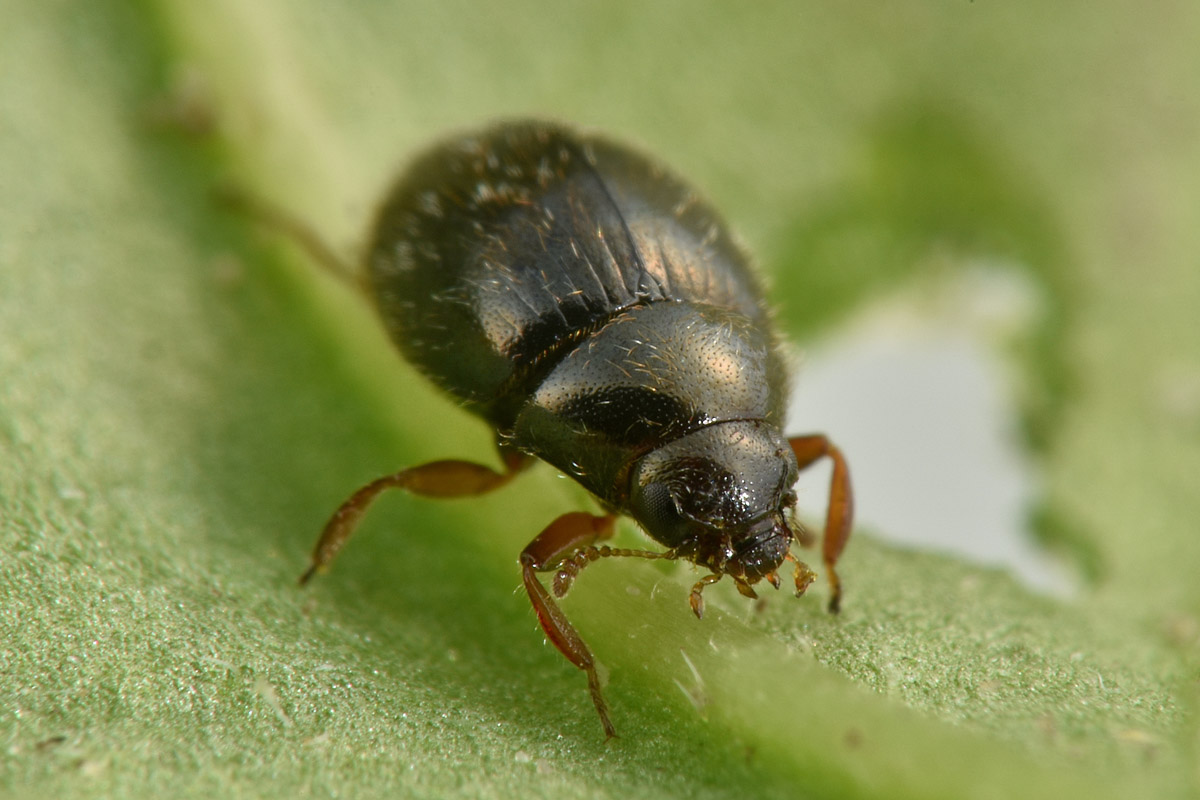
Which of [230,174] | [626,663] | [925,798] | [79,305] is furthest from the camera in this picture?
[230,174]

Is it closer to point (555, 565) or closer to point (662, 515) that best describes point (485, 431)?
point (555, 565)

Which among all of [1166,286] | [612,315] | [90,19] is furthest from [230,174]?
[1166,286]

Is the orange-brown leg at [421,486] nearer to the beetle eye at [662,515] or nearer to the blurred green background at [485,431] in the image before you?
the blurred green background at [485,431]

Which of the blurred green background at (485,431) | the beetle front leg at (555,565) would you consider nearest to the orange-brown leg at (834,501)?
the blurred green background at (485,431)

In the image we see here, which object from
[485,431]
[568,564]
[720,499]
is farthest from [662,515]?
[485,431]

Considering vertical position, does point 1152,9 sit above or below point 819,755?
above

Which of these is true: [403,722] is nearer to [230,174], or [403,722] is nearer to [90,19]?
[230,174]
